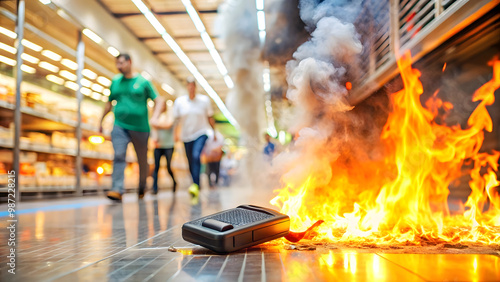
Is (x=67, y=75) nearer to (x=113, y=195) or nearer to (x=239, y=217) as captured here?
(x=113, y=195)

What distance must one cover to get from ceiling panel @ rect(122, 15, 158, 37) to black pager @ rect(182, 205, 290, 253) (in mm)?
7413

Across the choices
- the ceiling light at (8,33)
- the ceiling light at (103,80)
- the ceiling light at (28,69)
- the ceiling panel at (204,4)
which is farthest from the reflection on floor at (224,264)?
the ceiling light at (103,80)

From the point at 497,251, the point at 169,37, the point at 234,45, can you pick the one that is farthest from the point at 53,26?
the point at 497,251

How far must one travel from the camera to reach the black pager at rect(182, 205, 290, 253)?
1649 millimetres

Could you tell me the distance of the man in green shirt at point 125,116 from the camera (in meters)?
5.38

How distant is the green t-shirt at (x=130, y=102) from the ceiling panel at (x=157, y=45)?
530 centimetres

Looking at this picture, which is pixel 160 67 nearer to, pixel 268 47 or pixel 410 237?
pixel 268 47

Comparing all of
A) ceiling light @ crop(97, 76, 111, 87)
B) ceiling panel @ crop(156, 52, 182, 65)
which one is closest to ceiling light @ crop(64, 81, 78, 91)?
ceiling light @ crop(97, 76, 111, 87)

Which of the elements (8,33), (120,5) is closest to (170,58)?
(120,5)

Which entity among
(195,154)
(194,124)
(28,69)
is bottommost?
(195,154)

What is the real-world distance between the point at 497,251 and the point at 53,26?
790 cm

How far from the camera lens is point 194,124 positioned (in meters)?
6.71

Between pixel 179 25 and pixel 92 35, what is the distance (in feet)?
6.31

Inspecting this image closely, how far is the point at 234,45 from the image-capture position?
4.09 metres
